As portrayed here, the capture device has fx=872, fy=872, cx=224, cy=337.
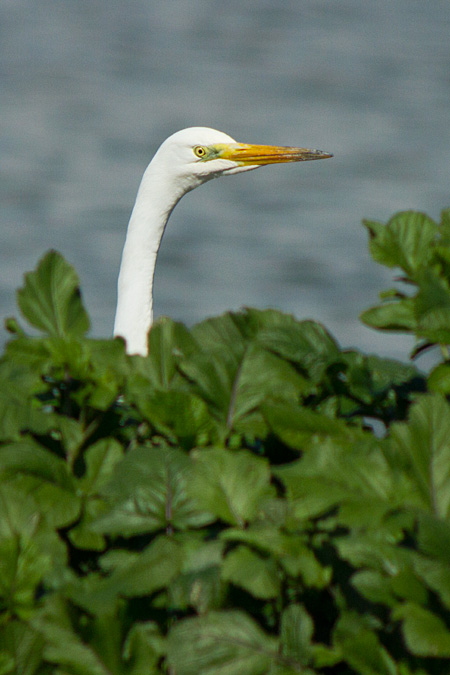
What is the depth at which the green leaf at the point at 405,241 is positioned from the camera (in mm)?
1719

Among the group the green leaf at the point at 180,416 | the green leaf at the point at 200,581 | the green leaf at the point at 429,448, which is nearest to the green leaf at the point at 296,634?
the green leaf at the point at 200,581

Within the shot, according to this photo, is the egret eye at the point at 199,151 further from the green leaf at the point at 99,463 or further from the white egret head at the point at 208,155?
the green leaf at the point at 99,463

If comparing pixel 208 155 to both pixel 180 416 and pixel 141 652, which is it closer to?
pixel 180 416

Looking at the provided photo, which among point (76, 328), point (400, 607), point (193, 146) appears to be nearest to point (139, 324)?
point (193, 146)

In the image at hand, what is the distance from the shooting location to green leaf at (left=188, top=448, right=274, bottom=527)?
1.35 m

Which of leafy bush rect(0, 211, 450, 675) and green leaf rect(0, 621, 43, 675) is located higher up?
leafy bush rect(0, 211, 450, 675)

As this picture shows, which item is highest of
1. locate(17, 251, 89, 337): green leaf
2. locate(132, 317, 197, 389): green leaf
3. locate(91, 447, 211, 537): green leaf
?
locate(17, 251, 89, 337): green leaf

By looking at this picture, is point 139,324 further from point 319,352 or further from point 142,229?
point 319,352

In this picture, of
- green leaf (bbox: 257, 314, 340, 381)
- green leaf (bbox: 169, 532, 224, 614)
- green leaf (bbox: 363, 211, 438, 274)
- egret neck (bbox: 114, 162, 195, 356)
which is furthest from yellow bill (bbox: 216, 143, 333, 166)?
green leaf (bbox: 169, 532, 224, 614)

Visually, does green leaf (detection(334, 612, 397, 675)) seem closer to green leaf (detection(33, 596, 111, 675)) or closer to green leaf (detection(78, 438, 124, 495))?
green leaf (detection(33, 596, 111, 675))

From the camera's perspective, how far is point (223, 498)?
1.36 meters

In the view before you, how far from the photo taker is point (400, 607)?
3.89 ft

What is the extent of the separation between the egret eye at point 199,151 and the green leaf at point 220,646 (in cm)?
365

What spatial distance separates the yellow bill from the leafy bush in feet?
10.3
